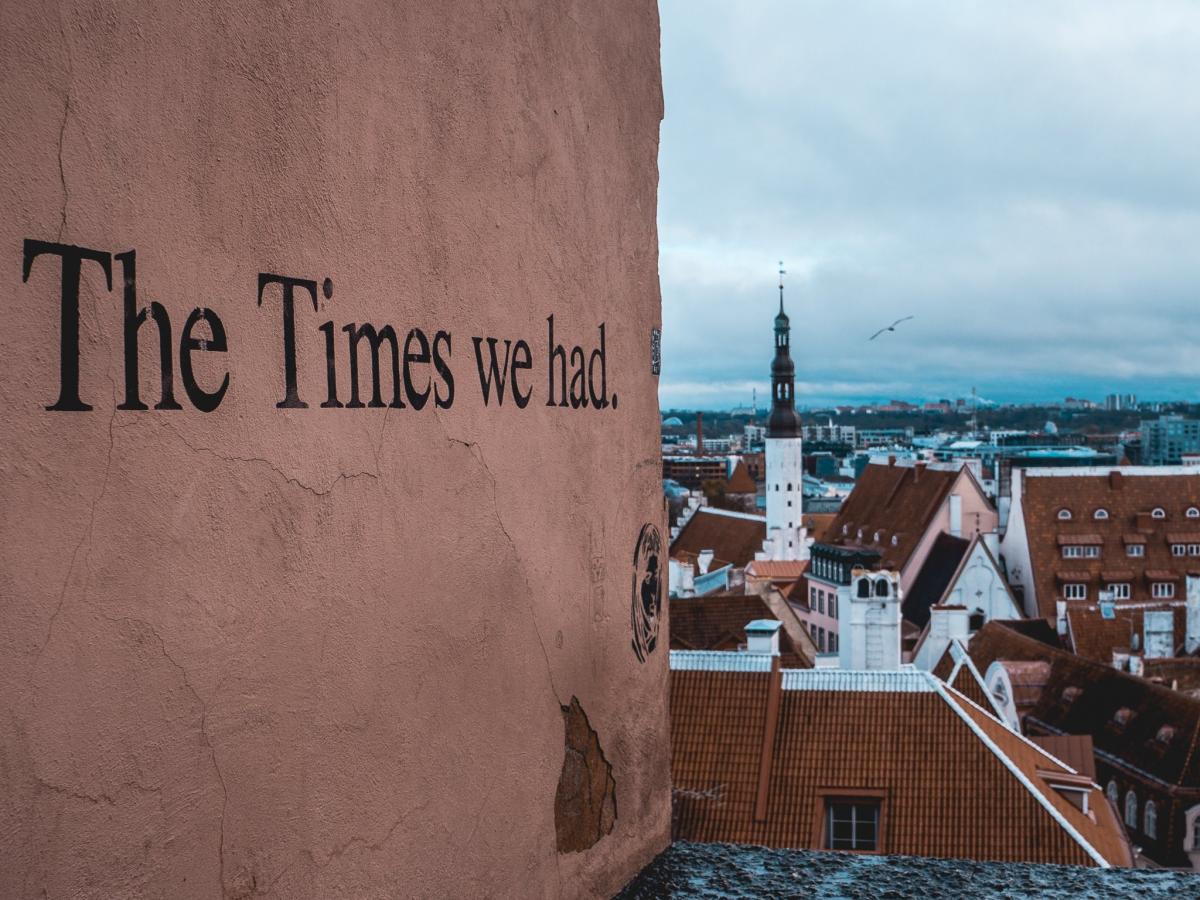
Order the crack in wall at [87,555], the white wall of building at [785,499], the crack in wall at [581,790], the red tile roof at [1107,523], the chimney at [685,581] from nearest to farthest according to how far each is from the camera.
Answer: the crack in wall at [87,555], the crack in wall at [581,790], the chimney at [685,581], the red tile roof at [1107,523], the white wall of building at [785,499]

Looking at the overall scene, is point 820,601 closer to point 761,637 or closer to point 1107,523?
point 1107,523

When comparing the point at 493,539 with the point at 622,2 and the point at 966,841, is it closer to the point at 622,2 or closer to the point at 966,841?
the point at 622,2

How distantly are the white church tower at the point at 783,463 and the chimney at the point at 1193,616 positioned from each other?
22045 millimetres

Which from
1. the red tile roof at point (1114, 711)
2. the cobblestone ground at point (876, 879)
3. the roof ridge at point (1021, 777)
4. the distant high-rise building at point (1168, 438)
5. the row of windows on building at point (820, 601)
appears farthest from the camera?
the distant high-rise building at point (1168, 438)

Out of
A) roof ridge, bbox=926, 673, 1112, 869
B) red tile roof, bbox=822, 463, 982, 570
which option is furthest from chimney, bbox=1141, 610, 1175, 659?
roof ridge, bbox=926, 673, 1112, 869

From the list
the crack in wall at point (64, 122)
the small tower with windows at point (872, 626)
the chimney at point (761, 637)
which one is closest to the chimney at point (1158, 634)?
the small tower with windows at point (872, 626)

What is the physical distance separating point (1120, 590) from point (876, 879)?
4351 cm

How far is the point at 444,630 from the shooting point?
2.52 m

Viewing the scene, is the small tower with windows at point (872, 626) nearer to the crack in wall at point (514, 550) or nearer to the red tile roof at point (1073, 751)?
the red tile roof at point (1073, 751)

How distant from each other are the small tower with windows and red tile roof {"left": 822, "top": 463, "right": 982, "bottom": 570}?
21727 mm

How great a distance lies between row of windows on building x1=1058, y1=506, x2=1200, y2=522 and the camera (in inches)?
1729

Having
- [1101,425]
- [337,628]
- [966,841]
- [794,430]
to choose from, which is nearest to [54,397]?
[337,628]

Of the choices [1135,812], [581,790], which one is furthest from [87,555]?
[1135,812]

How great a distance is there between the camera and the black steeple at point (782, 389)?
62781 millimetres
